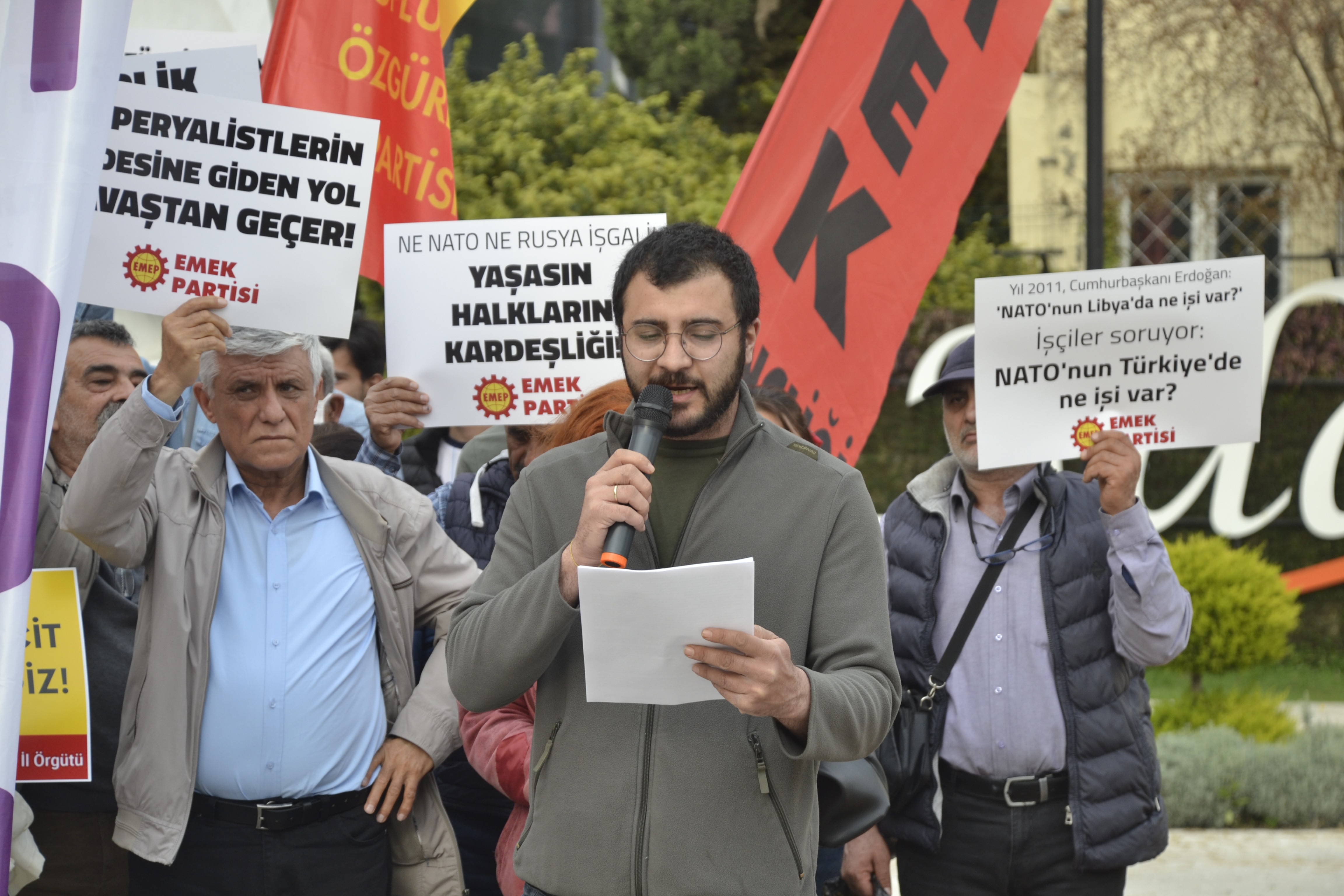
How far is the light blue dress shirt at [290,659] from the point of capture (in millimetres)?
3299

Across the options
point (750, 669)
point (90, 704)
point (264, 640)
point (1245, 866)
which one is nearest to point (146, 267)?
point (264, 640)

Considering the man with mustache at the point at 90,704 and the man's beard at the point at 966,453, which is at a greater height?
the man's beard at the point at 966,453

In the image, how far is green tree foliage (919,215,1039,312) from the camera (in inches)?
590

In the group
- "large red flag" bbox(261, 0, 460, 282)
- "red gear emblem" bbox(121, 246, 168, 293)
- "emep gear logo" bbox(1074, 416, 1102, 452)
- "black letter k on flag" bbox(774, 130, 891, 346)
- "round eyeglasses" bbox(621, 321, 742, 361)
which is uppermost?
"large red flag" bbox(261, 0, 460, 282)

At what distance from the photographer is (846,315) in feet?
15.6

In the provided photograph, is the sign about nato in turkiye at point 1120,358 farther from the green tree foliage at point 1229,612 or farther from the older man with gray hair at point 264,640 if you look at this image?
the green tree foliage at point 1229,612

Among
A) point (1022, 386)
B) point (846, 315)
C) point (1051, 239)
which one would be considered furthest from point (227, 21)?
point (1051, 239)

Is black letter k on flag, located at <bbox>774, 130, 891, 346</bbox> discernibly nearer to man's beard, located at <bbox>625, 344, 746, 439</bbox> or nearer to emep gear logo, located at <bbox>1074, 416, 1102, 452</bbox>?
emep gear logo, located at <bbox>1074, 416, 1102, 452</bbox>

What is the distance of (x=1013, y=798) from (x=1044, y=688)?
29cm

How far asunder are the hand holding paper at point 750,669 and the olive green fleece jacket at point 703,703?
15 cm

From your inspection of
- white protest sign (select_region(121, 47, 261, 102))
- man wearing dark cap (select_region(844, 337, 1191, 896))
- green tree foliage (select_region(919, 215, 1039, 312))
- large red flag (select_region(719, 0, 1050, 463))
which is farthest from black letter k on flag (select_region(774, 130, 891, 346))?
green tree foliage (select_region(919, 215, 1039, 312))

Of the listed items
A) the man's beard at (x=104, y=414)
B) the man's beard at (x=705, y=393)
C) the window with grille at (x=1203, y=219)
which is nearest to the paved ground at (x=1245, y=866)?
the man's beard at (x=104, y=414)

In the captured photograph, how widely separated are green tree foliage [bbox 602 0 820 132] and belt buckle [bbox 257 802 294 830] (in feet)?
54.8

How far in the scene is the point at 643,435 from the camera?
7.35 ft
